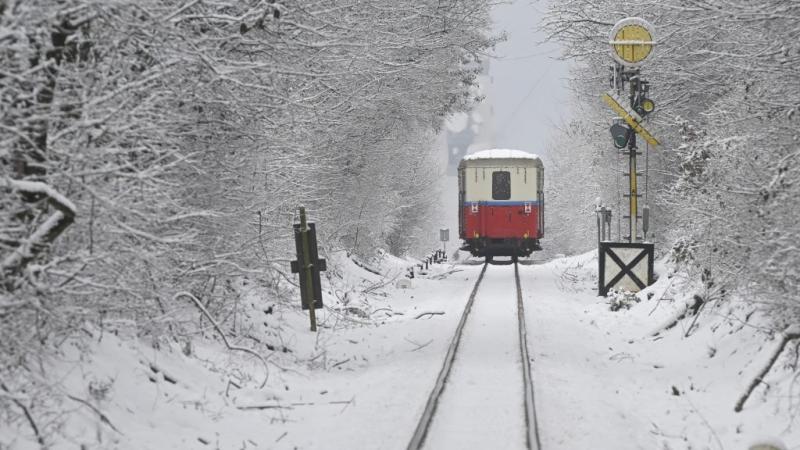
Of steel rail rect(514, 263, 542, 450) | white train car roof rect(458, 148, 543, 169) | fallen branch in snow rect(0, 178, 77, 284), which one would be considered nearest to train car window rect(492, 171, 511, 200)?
white train car roof rect(458, 148, 543, 169)

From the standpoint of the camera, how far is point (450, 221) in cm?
13788

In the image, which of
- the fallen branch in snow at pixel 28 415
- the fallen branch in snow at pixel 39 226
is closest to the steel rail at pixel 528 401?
the fallen branch in snow at pixel 28 415

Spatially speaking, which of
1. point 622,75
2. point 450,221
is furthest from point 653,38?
point 450,221

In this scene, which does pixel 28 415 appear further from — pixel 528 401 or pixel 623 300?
pixel 623 300

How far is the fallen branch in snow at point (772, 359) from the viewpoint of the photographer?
762 centimetres

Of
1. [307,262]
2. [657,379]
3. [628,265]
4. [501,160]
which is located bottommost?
[657,379]

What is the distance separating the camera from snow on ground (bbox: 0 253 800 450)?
7.48 metres

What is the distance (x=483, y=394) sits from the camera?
961 centimetres

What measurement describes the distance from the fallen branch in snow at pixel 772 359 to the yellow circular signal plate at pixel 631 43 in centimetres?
764

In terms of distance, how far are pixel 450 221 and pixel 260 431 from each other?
129838 mm

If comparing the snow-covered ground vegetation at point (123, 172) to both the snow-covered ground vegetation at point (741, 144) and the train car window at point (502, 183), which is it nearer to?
the snow-covered ground vegetation at point (741, 144)

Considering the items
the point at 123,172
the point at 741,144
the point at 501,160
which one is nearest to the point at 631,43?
the point at 741,144

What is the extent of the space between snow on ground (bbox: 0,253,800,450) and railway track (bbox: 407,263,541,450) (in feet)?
0.60

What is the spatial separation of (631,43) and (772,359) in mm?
8488
